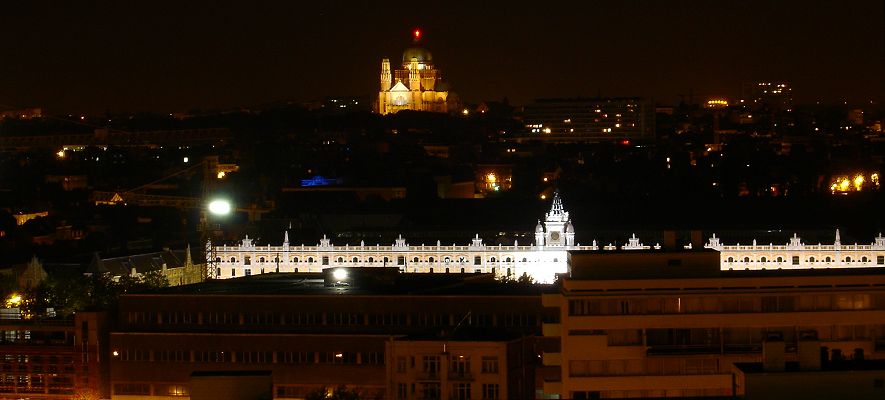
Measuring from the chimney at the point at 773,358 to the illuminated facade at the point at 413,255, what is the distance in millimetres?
82440

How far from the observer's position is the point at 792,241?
443 ft

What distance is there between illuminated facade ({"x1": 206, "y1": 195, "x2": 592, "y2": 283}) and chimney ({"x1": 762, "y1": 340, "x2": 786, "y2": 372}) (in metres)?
82.4

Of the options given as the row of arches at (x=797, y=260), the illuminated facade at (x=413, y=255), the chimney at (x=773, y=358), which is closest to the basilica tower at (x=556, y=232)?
the illuminated facade at (x=413, y=255)

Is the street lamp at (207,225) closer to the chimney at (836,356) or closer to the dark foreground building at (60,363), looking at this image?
the dark foreground building at (60,363)

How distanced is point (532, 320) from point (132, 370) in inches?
549

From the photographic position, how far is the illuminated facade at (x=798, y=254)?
132750 millimetres

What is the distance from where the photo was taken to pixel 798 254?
442 feet

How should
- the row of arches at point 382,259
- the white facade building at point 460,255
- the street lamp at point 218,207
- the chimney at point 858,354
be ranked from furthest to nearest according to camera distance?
the street lamp at point 218,207 → the row of arches at point 382,259 → the white facade building at point 460,255 → the chimney at point 858,354

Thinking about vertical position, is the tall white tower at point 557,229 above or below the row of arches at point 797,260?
above

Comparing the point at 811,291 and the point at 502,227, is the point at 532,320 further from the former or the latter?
the point at 502,227

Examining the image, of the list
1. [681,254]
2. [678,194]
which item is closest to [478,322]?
[681,254]

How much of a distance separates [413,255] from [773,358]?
8661 cm

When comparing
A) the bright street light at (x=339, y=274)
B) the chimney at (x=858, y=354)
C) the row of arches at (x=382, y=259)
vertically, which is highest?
the bright street light at (x=339, y=274)

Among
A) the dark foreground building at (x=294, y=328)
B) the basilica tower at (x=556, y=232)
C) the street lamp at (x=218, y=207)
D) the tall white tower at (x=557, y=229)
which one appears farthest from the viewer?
the street lamp at (x=218, y=207)
